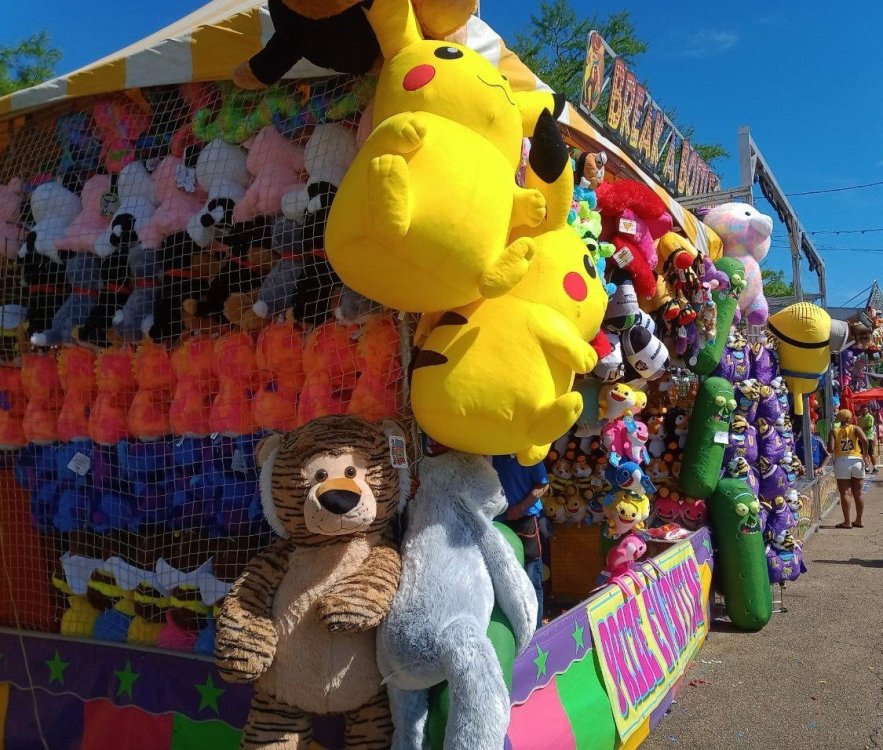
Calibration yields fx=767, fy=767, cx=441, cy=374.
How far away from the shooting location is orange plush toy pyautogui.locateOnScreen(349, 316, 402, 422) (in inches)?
102

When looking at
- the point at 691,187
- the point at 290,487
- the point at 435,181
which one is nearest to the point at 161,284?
the point at 290,487

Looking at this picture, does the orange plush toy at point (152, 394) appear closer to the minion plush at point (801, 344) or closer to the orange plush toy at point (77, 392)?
the orange plush toy at point (77, 392)

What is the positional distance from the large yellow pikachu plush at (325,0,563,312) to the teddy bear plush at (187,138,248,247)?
91 cm

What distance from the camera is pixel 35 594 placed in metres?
3.62

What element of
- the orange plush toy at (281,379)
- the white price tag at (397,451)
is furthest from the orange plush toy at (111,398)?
the white price tag at (397,451)

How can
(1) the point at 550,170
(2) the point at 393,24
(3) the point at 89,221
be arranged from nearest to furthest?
(2) the point at 393,24
(1) the point at 550,170
(3) the point at 89,221

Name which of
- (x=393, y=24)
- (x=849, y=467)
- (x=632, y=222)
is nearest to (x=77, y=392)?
(x=393, y=24)

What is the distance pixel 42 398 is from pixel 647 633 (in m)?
3.05

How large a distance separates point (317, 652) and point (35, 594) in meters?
2.17

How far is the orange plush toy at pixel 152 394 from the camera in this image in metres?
3.19

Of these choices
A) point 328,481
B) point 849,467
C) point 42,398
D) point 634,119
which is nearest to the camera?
point 328,481

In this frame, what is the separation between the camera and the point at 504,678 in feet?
7.06

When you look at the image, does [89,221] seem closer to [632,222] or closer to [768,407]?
[632,222]

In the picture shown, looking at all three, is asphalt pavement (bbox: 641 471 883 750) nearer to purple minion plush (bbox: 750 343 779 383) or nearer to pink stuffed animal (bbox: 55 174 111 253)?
purple minion plush (bbox: 750 343 779 383)
